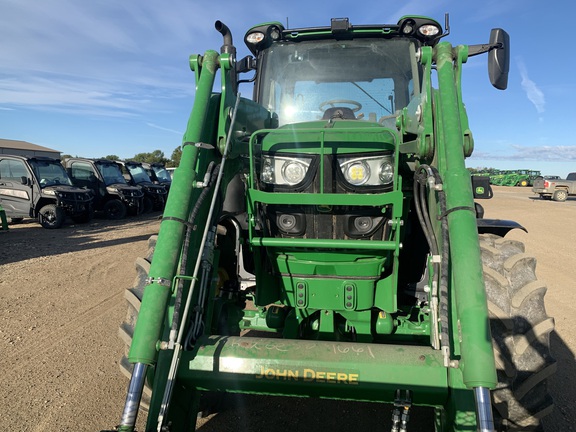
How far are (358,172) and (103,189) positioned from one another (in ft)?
44.9

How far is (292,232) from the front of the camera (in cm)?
267

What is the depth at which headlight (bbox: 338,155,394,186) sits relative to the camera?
2.48 meters

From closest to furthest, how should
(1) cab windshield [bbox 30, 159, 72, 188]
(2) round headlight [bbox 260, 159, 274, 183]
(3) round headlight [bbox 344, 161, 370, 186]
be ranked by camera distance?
(3) round headlight [bbox 344, 161, 370, 186], (2) round headlight [bbox 260, 159, 274, 183], (1) cab windshield [bbox 30, 159, 72, 188]

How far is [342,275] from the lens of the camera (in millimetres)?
2721

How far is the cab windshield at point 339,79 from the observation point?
139 inches

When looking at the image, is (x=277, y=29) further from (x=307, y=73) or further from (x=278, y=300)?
(x=278, y=300)

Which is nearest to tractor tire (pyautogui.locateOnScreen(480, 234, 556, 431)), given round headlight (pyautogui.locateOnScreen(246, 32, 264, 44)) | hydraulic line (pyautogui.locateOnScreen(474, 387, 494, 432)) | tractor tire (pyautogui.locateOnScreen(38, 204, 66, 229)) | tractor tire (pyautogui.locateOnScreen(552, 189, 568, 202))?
hydraulic line (pyautogui.locateOnScreen(474, 387, 494, 432))

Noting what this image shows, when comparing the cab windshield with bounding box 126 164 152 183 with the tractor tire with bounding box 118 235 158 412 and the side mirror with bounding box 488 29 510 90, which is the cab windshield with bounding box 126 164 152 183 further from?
the side mirror with bounding box 488 29 510 90

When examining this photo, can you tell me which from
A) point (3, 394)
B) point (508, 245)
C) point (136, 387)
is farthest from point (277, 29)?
point (3, 394)

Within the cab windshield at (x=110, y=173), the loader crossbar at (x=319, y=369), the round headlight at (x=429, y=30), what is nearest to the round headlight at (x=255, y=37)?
the round headlight at (x=429, y=30)

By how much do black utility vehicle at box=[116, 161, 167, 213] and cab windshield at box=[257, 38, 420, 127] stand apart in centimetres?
1343

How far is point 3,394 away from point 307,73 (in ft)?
11.8

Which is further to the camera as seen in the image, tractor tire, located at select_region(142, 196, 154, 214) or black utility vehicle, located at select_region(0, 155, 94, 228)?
tractor tire, located at select_region(142, 196, 154, 214)

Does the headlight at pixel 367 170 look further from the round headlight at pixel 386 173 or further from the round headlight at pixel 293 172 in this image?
the round headlight at pixel 293 172
